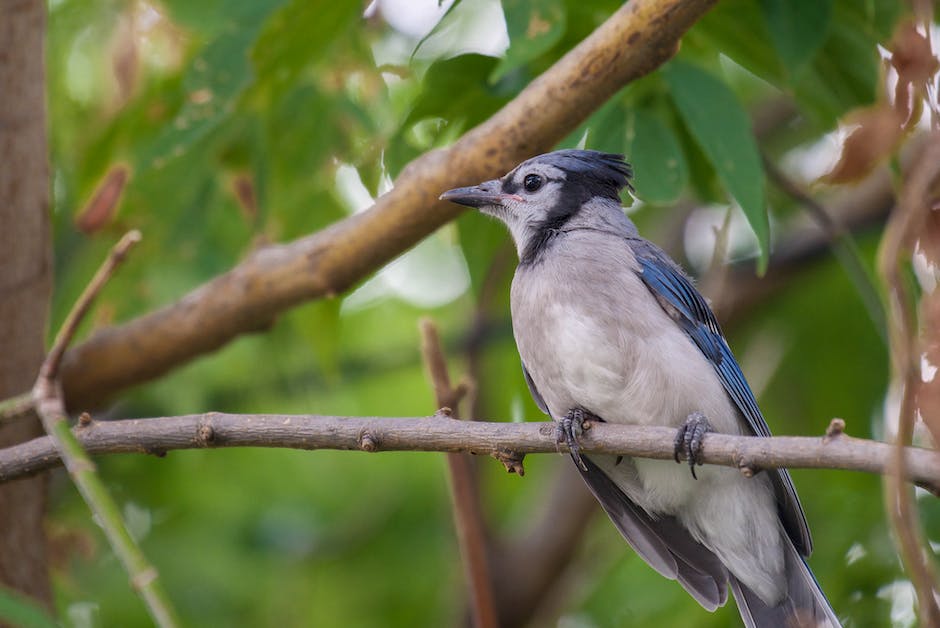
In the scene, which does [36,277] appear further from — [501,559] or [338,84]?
[501,559]

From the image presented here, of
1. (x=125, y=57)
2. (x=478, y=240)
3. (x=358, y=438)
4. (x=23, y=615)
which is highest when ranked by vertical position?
(x=125, y=57)

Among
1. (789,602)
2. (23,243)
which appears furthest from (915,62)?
(23,243)

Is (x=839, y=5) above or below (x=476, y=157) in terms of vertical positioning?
above

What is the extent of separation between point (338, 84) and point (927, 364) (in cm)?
302

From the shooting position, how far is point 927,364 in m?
1.84

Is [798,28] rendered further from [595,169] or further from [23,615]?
[23,615]

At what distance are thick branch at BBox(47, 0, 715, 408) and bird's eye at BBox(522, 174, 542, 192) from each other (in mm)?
321

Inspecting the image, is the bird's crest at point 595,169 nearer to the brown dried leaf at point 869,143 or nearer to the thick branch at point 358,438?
the thick branch at point 358,438

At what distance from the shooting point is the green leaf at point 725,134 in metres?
3.19

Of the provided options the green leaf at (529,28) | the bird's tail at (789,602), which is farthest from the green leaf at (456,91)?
the bird's tail at (789,602)

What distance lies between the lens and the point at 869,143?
1955 mm

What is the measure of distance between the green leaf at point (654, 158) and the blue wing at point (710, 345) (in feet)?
1.20

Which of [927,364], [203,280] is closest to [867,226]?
[203,280]

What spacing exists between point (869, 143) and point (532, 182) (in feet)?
6.61
